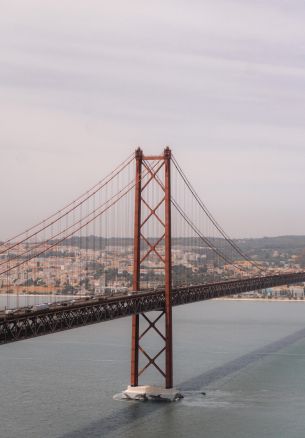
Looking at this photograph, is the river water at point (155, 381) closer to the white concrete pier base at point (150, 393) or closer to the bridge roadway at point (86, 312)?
the white concrete pier base at point (150, 393)

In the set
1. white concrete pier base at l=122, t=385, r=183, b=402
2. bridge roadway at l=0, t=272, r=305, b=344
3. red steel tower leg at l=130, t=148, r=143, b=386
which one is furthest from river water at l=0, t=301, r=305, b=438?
bridge roadway at l=0, t=272, r=305, b=344

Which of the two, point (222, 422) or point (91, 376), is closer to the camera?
point (222, 422)

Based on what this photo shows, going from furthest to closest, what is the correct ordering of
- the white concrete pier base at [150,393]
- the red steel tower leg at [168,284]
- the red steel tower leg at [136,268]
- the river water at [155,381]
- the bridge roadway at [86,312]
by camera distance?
the red steel tower leg at [168,284], the red steel tower leg at [136,268], the white concrete pier base at [150,393], the river water at [155,381], the bridge roadway at [86,312]

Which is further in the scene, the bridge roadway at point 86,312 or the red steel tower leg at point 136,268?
the red steel tower leg at point 136,268

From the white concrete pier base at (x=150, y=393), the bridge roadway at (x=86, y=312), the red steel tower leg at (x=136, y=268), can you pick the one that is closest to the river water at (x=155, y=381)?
the white concrete pier base at (x=150, y=393)

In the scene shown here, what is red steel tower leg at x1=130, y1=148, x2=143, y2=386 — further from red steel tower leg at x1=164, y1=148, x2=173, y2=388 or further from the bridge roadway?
red steel tower leg at x1=164, y1=148, x2=173, y2=388

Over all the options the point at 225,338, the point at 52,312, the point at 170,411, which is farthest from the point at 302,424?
the point at 225,338

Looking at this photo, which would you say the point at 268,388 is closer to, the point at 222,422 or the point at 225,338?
the point at 222,422
